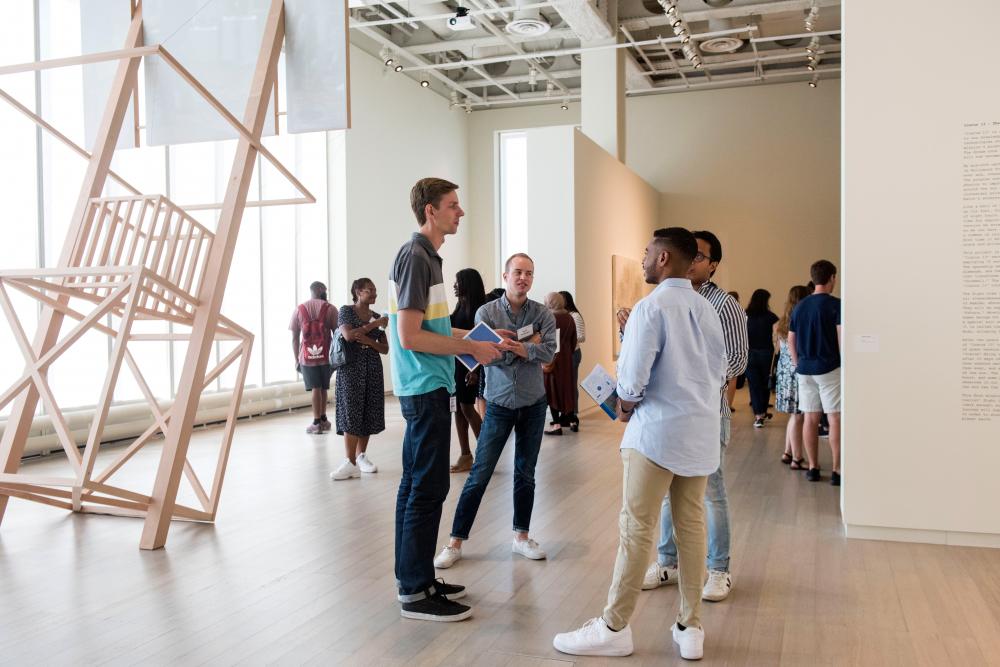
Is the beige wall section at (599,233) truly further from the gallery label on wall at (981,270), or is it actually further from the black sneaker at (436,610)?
the black sneaker at (436,610)

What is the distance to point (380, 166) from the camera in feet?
43.6

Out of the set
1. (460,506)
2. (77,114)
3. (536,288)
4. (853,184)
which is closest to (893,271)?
(853,184)

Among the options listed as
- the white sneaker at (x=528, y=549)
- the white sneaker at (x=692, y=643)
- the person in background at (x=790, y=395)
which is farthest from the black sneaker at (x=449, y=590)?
the person in background at (x=790, y=395)

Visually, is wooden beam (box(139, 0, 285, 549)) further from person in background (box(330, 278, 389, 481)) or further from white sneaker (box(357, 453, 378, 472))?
white sneaker (box(357, 453, 378, 472))

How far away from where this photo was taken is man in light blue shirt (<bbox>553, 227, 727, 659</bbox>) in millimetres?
2879

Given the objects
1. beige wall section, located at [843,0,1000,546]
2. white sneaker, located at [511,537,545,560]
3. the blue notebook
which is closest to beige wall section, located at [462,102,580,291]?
beige wall section, located at [843,0,1000,546]

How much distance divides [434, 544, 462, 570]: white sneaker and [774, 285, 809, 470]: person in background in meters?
3.49

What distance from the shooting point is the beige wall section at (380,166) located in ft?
40.9

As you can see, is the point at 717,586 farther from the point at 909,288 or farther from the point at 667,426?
the point at 909,288

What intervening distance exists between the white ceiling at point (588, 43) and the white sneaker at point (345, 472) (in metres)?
6.39

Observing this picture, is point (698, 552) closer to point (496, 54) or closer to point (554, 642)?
point (554, 642)

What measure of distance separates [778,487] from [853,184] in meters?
2.36

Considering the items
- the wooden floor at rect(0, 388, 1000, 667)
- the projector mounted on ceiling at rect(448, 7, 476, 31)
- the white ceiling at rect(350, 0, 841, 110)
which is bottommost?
the wooden floor at rect(0, 388, 1000, 667)

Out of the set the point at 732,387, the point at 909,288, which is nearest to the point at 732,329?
the point at 909,288
